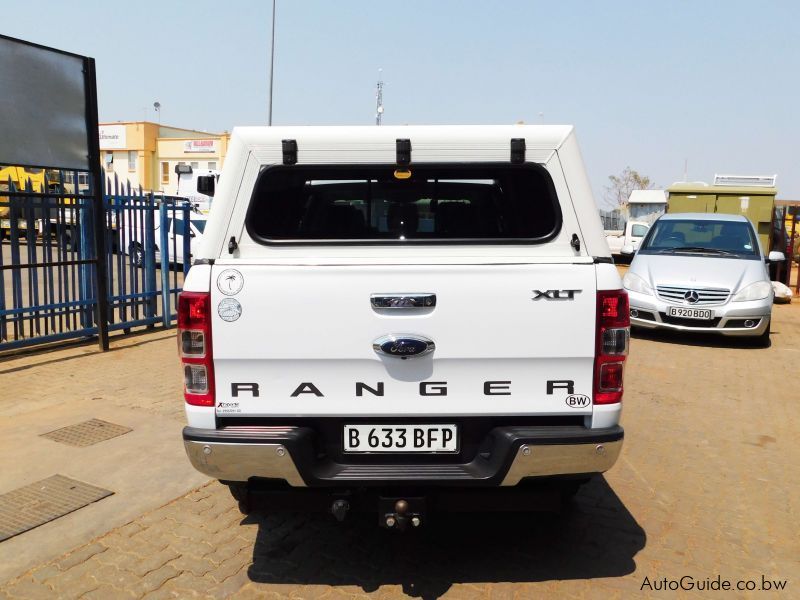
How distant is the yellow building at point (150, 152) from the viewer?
172 feet

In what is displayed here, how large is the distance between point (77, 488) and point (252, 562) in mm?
1517

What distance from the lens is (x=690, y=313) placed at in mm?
9102

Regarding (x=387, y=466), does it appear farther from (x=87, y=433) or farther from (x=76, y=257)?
(x=76, y=257)

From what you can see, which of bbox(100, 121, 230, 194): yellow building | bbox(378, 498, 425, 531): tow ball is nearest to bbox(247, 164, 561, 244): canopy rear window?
bbox(378, 498, 425, 531): tow ball

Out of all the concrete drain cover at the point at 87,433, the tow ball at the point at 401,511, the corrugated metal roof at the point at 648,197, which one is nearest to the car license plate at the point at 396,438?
the tow ball at the point at 401,511

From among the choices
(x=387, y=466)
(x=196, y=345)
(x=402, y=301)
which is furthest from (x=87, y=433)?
(x=402, y=301)

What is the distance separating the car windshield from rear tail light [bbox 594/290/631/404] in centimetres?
767

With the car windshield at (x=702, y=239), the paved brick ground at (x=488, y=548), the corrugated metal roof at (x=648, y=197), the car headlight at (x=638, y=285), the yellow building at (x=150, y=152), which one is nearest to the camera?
the paved brick ground at (x=488, y=548)

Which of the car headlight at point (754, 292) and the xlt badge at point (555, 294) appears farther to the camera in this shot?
the car headlight at point (754, 292)

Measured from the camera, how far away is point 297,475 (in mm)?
2869

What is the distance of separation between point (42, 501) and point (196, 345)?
6.49ft

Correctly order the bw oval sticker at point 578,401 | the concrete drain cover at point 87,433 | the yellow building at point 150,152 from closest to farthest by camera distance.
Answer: the bw oval sticker at point 578,401, the concrete drain cover at point 87,433, the yellow building at point 150,152

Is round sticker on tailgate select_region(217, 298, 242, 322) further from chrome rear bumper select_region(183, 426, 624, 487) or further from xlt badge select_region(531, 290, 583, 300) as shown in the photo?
xlt badge select_region(531, 290, 583, 300)

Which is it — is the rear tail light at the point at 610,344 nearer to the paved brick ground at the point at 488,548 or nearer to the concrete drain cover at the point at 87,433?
the paved brick ground at the point at 488,548
